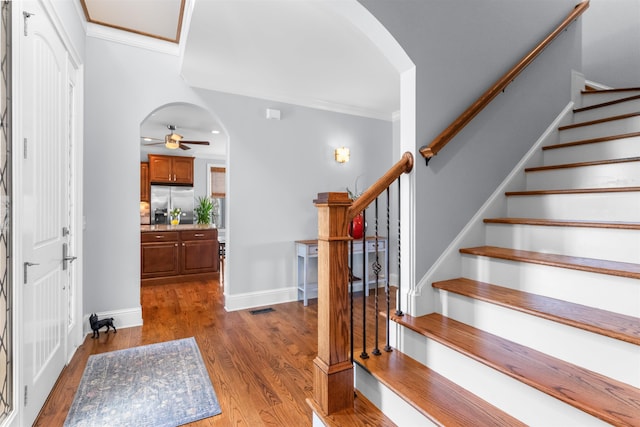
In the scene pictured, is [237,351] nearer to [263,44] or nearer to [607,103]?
[263,44]

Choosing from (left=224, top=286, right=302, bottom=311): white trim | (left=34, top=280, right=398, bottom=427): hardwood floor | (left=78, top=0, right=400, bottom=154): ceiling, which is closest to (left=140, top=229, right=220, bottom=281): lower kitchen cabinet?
(left=34, top=280, right=398, bottom=427): hardwood floor

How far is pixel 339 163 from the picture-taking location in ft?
14.7

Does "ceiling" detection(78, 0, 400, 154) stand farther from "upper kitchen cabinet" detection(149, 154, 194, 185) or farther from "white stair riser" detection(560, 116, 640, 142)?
"upper kitchen cabinet" detection(149, 154, 194, 185)

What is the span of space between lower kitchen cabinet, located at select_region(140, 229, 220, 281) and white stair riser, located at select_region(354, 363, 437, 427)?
4075mm

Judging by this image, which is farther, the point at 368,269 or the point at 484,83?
the point at 368,269

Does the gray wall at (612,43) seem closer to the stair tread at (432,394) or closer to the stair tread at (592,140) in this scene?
the stair tread at (592,140)

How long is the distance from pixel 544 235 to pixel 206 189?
7.69 m

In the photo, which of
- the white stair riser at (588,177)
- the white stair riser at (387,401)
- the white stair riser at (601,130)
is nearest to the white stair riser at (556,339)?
the white stair riser at (387,401)

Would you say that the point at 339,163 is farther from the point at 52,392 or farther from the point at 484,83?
the point at 52,392

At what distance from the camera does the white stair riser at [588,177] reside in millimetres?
1896

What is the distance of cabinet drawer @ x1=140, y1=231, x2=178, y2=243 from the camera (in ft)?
15.8

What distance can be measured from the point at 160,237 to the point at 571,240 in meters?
4.96

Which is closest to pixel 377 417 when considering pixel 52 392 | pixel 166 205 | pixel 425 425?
pixel 425 425

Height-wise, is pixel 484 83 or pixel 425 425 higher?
pixel 484 83
